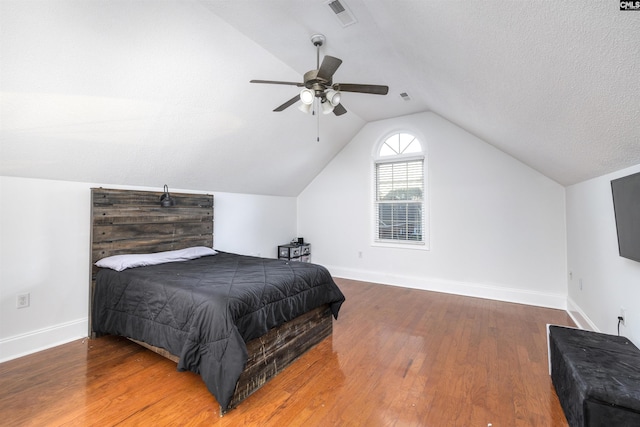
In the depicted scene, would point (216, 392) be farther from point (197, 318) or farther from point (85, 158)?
point (85, 158)

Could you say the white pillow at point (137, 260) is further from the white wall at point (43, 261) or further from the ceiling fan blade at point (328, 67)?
the ceiling fan blade at point (328, 67)

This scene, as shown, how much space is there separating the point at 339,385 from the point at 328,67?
7.92 ft

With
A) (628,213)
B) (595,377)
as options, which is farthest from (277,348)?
(628,213)

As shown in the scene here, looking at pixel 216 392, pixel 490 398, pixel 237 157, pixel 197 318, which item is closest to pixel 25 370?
pixel 197 318

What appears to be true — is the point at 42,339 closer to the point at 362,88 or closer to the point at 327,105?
the point at 327,105

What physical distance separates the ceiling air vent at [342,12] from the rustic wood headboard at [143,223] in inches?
116

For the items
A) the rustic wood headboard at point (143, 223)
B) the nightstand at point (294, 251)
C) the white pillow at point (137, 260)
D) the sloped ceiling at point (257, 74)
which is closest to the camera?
the sloped ceiling at point (257, 74)

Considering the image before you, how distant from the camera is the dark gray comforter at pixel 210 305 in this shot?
6.09ft

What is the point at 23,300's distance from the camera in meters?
2.58

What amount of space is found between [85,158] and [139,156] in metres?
0.47

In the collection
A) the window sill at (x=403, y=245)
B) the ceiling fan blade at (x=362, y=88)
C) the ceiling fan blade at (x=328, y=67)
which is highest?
the ceiling fan blade at (x=328, y=67)

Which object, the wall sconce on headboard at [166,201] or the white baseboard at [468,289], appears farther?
the white baseboard at [468,289]

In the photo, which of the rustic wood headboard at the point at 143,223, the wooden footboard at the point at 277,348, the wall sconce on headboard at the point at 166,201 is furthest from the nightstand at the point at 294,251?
the wooden footboard at the point at 277,348

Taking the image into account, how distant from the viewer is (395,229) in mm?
5117
